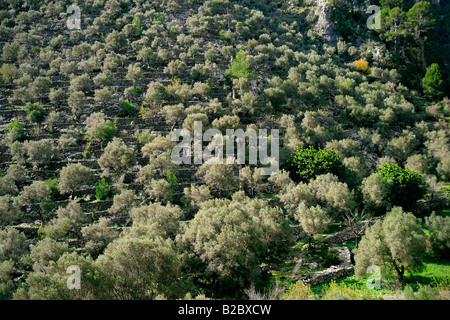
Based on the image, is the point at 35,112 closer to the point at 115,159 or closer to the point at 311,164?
the point at 115,159

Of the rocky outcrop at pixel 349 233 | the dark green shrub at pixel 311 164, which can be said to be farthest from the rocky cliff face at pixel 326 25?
the rocky outcrop at pixel 349 233

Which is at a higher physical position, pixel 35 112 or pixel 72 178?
pixel 35 112

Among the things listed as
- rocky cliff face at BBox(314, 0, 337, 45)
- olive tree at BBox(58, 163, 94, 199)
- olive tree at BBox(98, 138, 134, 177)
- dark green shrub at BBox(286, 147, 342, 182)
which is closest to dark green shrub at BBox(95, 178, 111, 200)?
olive tree at BBox(58, 163, 94, 199)

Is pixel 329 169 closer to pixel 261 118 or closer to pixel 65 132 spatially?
pixel 261 118

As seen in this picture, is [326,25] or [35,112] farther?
[326,25]

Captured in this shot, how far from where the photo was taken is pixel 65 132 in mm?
59875

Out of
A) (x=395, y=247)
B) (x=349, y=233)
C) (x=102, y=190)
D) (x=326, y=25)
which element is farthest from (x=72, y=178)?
(x=326, y=25)

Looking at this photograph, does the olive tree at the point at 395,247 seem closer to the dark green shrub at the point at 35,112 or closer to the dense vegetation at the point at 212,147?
the dense vegetation at the point at 212,147

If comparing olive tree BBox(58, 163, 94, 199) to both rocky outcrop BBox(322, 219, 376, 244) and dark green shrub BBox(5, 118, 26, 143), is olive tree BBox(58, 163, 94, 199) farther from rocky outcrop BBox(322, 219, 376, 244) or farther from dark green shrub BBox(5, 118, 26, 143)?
rocky outcrop BBox(322, 219, 376, 244)

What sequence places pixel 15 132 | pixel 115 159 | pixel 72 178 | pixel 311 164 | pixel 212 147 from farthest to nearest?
pixel 15 132, pixel 212 147, pixel 311 164, pixel 115 159, pixel 72 178

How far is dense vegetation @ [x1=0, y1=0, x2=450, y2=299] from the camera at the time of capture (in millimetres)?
28500

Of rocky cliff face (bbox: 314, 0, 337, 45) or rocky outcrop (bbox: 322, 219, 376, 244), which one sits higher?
rocky cliff face (bbox: 314, 0, 337, 45)

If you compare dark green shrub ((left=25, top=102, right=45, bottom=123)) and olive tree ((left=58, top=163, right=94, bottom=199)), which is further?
dark green shrub ((left=25, top=102, right=45, bottom=123))

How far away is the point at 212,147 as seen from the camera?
179ft
